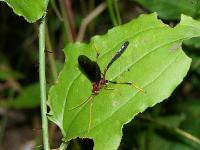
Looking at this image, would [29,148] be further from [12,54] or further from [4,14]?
[4,14]

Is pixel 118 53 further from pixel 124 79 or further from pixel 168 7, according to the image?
pixel 168 7

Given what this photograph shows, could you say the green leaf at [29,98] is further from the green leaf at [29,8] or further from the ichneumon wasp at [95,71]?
the green leaf at [29,8]

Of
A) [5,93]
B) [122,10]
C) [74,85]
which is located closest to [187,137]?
[74,85]

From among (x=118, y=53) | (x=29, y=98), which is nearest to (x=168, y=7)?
(x=118, y=53)

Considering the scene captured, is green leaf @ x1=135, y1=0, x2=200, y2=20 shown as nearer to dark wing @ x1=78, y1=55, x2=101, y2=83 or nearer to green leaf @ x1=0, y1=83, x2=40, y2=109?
dark wing @ x1=78, y1=55, x2=101, y2=83

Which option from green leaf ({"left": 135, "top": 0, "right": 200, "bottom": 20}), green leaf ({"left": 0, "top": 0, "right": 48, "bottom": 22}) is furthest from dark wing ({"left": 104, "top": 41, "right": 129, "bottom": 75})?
green leaf ({"left": 135, "top": 0, "right": 200, "bottom": 20})
